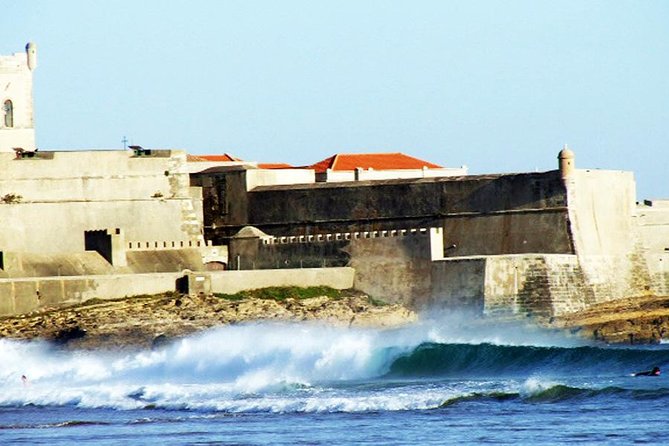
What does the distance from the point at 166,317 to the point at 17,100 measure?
57.9ft

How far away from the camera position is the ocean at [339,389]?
2609 centimetres

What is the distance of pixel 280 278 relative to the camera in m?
44.4

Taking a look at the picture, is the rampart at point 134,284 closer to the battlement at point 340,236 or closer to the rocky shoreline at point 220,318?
the rocky shoreline at point 220,318

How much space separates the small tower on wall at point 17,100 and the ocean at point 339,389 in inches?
709

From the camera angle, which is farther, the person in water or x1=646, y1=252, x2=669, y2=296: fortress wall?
x1=646, y1=252, x2=669, y2=296: fortress wall

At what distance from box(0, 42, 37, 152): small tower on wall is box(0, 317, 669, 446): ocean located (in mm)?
17998

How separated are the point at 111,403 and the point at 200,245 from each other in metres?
15.7

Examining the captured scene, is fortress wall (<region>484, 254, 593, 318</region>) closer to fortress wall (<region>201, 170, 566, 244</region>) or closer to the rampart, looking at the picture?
fortress wall (<region>201, 170, 566, 244</region>)

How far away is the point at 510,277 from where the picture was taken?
42625 mm

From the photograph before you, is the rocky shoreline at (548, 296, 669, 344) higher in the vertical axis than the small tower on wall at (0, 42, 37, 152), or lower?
lower

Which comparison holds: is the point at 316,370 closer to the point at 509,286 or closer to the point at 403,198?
the point at 509,286

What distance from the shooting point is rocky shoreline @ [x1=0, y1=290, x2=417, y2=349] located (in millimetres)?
40969

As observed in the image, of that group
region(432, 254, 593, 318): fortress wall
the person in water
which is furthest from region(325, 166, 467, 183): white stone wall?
the person in water

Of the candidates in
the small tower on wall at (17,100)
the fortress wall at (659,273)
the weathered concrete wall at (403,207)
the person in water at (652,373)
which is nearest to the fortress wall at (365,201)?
the weathered concrete wall at (403,207)
